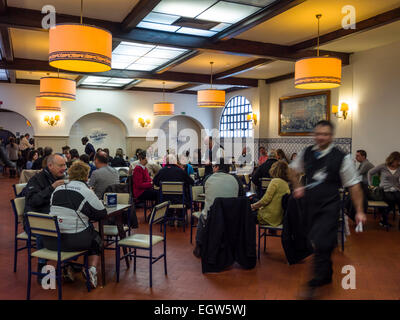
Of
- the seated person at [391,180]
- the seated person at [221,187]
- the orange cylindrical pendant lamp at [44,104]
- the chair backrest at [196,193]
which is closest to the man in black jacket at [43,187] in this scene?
the seated person at [221,187]

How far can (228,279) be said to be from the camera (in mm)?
3766

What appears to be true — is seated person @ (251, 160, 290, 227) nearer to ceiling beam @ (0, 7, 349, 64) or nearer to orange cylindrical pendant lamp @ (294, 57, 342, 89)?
orange cylindrical pendant lamp @ (294, 57, 342, 89)

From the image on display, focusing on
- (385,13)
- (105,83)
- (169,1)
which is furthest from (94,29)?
(105,83)

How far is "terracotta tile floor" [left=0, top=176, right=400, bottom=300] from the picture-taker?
11.1 ft

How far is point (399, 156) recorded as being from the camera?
5.90m

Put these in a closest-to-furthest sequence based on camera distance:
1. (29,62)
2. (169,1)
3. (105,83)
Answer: (169,1) → (29,62) → (105,83)

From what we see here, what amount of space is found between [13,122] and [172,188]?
15.5 metres

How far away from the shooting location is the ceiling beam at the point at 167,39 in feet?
17.1

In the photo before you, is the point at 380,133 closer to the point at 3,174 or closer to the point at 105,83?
the point at 105,83

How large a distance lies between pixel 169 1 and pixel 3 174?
12586 mm

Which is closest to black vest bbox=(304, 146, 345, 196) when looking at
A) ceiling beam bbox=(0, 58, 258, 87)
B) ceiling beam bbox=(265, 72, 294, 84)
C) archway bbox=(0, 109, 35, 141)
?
ceiling beam bbox=(0, 58, 258, 87)

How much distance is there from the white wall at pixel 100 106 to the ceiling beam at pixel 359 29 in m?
7.79
